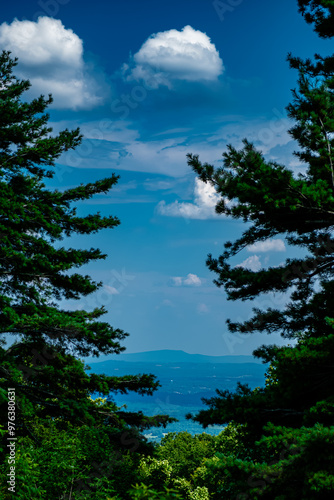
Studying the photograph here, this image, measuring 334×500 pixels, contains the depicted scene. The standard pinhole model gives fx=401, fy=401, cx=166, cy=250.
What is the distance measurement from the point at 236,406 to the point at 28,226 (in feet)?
29.5

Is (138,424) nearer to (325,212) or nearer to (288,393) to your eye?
(288,393)

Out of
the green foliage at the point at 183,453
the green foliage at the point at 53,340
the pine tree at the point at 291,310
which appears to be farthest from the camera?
the green foliage at the point at 183,453

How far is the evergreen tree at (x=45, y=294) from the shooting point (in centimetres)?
1192

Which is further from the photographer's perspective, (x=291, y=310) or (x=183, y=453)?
(x=183, y=453)

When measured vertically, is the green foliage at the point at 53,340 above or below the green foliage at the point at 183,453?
above

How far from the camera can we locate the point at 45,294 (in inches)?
556

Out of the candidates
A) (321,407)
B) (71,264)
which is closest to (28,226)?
(71,264)

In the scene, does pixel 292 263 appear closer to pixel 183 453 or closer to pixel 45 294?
pixel 45 294

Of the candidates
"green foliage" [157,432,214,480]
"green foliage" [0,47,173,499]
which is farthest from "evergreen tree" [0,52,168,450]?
"green foliage" [157,432,214,480]

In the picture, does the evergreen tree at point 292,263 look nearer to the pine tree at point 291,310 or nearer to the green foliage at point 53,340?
the pine tree at point 291,310

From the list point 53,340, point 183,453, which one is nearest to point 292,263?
point 53,340

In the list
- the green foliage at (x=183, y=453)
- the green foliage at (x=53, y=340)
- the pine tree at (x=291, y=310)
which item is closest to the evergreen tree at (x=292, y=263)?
the pine tree at (x=291, y=310)

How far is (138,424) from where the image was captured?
1326 cm

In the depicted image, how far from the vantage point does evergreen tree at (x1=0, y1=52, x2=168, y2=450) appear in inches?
469
